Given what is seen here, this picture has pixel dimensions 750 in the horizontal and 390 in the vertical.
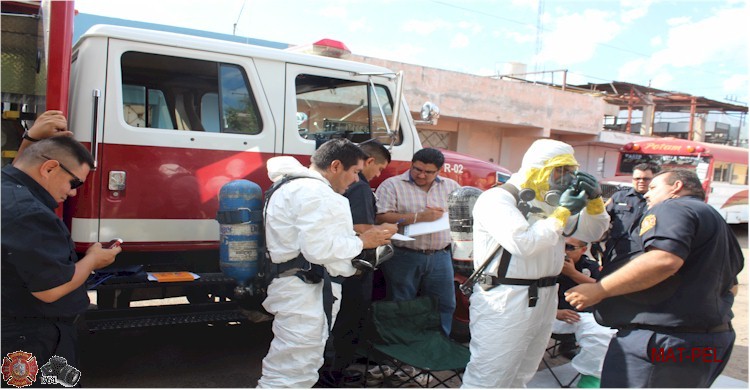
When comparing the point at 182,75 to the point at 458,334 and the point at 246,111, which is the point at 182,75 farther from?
the point at 458,334

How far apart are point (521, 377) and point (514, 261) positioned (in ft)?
2.58

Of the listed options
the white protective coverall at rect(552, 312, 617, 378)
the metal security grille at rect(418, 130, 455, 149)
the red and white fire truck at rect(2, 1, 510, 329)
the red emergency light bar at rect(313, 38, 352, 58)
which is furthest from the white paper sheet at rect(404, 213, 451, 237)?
the metal security grille at rect(418, 130, 455, 149)

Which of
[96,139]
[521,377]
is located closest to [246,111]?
[96,139]

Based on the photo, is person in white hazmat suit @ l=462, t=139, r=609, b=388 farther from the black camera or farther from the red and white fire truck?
the black camera

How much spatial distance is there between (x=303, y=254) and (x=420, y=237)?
1516 millimetres

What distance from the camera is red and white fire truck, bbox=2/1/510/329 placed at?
11.4 ft

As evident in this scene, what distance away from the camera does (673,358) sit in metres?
2.52

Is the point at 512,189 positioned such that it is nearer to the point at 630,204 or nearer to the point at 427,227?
the point at 427,227

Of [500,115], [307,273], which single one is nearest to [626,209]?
[307,273]

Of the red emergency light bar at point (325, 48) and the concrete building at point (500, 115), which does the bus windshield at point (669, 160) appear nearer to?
the concrete building at point (500, 115)

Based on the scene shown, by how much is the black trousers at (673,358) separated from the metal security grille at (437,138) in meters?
13.9

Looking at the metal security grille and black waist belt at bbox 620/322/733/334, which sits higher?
the metal security grille

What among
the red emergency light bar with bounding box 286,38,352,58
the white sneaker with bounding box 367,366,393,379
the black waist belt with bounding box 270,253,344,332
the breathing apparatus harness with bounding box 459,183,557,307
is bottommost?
the white sneaker with bounding box 367,366,393,379

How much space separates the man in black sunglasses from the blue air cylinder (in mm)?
922
